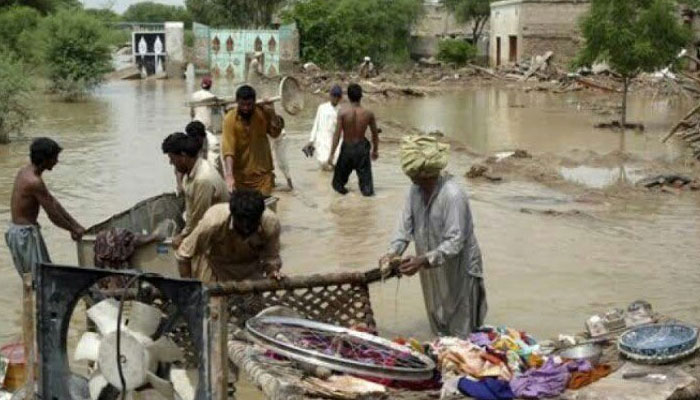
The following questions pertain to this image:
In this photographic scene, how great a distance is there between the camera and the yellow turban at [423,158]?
560 centimetres

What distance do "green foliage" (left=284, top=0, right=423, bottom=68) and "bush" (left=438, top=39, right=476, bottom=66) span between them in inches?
120

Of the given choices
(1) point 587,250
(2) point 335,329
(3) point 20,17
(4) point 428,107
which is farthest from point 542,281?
(3) point 20,17

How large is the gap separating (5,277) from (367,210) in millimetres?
4387

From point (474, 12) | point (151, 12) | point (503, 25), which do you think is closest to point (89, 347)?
point (503, 25)

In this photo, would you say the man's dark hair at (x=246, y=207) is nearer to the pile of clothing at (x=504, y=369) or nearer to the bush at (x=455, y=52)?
the pile of clothing at (x=504, y=369)

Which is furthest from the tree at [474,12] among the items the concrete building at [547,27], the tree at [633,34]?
the tree at [633,34]

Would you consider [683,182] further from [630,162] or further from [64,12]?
[64,12]

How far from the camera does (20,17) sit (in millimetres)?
39219

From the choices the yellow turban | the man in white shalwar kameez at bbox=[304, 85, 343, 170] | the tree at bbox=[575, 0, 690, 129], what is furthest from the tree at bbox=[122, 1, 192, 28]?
the yellow turban

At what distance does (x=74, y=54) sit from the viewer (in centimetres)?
3250

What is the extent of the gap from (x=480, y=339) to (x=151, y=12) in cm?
10679

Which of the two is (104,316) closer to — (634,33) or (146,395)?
(146,395)

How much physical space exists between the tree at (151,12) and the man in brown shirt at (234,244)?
296 feet

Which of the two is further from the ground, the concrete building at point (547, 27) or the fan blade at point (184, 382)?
the concrete building at point (547, 27)
